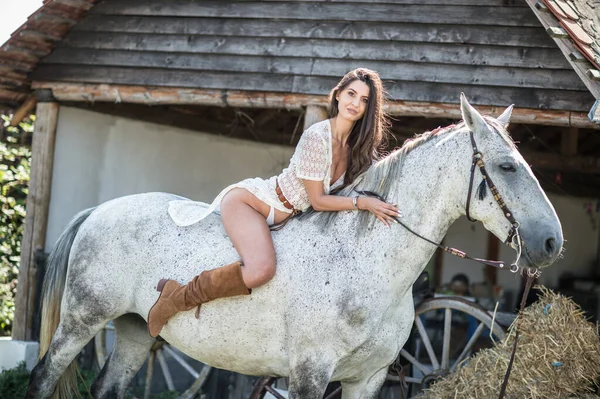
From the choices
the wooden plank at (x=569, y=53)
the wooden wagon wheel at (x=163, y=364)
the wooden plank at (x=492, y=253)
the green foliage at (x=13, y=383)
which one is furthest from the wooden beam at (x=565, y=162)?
the green foliage at (x=13, y=383)

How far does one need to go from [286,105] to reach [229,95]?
0.53 meters

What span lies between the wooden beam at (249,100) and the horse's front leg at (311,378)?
2389 millimetres

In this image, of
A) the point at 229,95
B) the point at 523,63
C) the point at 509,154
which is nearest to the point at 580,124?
the point at 523,63

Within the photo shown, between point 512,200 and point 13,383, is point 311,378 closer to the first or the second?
point 512,200

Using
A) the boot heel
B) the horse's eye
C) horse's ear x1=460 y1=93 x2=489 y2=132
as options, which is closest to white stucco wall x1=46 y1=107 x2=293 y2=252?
the boot heel

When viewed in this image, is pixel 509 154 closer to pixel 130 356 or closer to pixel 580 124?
pixel 580 124

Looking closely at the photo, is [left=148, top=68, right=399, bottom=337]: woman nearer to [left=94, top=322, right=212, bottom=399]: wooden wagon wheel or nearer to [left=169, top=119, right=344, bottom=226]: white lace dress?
[left=169, top=119, right=344, bottom=226]: white lace dress

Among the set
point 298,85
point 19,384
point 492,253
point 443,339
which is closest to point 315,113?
point 298,85

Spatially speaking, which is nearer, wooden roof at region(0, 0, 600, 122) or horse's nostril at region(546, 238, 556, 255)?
horse's nostril at region(546, 238, 556, 255)

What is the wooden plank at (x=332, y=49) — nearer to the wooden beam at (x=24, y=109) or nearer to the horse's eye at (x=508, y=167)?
the wooden beam at (x=24, y=109)

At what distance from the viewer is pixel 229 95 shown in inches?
247

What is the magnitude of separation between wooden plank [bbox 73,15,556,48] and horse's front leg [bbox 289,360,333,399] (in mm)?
3025

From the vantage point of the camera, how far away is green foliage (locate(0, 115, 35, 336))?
9.23 m

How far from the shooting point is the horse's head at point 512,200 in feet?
10.6
